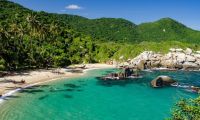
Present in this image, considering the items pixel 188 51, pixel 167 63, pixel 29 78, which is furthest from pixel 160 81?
pixel 188 51

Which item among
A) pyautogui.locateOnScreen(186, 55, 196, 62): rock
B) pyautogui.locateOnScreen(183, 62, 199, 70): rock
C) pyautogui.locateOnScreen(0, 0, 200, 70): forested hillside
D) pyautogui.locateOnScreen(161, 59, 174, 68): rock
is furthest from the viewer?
pyautogui.locateOnScreen(161, 59, 174, 68): rock

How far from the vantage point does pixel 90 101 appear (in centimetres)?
7488

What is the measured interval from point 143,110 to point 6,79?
47.4m

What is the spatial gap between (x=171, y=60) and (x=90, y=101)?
85.0 m

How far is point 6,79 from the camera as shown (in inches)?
3575

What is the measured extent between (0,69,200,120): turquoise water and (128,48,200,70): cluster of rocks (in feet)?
153

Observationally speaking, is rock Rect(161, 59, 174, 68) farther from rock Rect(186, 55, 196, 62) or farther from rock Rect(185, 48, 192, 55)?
rock Rect(185, 48, 192, 55)

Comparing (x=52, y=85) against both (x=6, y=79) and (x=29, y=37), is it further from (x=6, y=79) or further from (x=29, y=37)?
(x=29, y=37)

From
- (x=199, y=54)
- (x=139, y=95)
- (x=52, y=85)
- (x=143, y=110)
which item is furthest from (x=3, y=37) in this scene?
(x=199, y=54)

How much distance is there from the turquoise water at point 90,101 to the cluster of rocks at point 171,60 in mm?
46772

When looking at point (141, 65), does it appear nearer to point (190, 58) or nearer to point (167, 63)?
point (167, 63)

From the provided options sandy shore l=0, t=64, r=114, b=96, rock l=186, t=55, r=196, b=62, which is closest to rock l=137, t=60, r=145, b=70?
rock l=186, t=55, r=196, b=62

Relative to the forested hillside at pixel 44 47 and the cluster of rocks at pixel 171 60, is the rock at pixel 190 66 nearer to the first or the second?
the cluster of rocks at pixel 171 60

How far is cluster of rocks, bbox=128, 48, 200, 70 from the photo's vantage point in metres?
146
